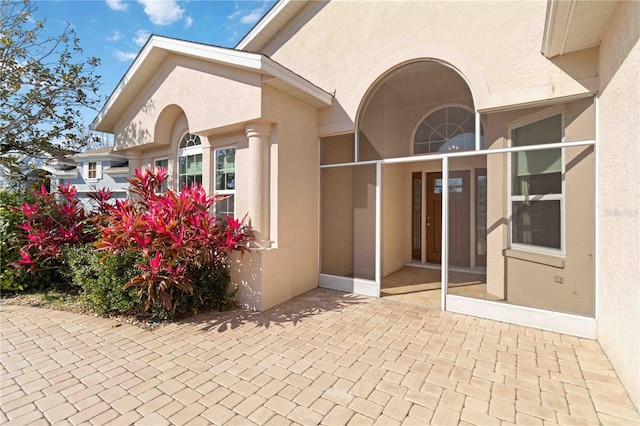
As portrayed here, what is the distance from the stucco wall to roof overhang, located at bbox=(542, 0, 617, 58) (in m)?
0.14

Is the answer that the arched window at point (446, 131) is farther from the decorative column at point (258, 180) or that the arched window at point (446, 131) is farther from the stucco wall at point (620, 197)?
the decorative column at point (258, 180)

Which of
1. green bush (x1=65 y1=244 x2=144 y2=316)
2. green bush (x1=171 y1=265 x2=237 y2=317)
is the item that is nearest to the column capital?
green bush (x1=171 y1=265 x2=237 y2=317)

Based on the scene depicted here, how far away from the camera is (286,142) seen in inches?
260

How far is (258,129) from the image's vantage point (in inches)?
244

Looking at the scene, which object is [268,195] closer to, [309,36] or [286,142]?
[286,142]

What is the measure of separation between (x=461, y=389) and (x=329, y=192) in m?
5.18

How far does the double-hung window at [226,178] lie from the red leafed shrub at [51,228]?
2.82 meters

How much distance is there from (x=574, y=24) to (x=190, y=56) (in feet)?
24.6

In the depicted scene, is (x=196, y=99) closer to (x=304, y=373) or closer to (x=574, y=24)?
(x=304, y=373)

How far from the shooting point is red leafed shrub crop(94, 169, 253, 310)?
208 inches

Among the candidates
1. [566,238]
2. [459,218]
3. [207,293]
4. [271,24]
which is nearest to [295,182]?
[207,293]

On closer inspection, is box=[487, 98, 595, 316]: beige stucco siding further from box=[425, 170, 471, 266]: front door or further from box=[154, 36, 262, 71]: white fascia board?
box=[154, 36, 262, 71]: white fascia board

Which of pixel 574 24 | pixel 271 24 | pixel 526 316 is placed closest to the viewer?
pixel 574 24

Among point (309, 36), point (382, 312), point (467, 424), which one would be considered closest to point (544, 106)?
point (382, 312)
